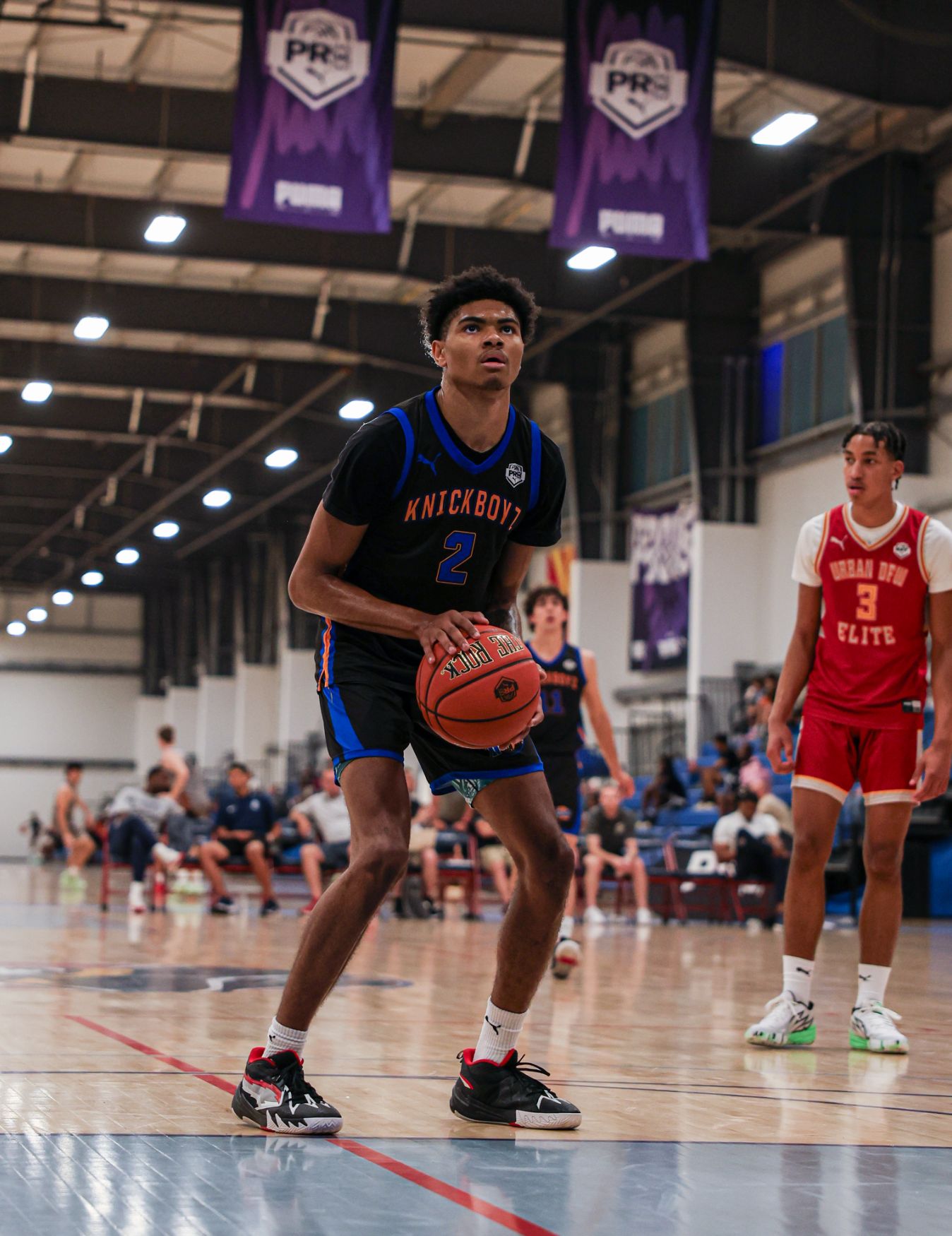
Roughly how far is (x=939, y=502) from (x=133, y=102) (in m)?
10.0

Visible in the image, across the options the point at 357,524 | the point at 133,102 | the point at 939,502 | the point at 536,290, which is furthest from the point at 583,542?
the point at 357,524

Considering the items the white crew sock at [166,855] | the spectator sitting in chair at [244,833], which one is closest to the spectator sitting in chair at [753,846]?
the spectator sitting in chair at [244,833]

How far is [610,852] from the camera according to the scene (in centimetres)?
1633

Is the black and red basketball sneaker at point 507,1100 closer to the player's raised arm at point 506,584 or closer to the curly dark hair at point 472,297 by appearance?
the player's raised arm at point 506,584

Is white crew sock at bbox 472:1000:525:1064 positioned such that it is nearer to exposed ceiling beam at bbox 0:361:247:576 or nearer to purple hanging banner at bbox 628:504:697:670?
purple hanging banner at bbox 628:504:697:670

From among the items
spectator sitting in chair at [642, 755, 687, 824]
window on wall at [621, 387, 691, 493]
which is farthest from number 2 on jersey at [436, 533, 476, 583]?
window on wall at [621, 387, 691, 493]

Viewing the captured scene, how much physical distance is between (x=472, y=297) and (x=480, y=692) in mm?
973

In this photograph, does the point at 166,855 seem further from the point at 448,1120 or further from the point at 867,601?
the point at 448,1120

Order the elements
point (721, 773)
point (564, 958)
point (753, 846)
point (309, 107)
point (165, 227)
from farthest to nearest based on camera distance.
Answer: point (721, 773) → point (165, 227) → point (753, 846) → point (309, 107) → point (564, 958)

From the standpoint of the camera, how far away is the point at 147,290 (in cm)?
2392

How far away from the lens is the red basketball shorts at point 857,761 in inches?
220

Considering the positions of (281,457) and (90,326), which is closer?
(90,326)

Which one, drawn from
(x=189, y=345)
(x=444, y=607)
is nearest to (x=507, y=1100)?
(x=444, y=607)

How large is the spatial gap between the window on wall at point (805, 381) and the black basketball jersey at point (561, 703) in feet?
42.9
